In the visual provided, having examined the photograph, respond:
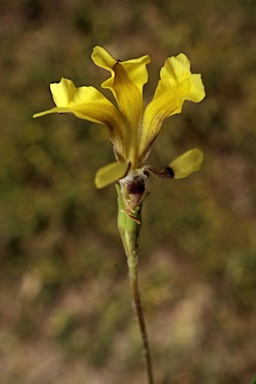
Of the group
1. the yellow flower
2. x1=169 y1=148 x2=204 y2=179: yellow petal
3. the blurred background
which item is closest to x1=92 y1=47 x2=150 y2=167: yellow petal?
the yellow flower

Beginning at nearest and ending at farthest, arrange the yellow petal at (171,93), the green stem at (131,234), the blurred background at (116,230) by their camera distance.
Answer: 1. the yellow petal at (171,93)
2. the green stem at (131,234)
3. the blurred background at (116,230)

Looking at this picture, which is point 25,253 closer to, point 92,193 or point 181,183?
point 92,193

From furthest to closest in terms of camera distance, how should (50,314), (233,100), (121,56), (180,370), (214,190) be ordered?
(121,56)
(233,100)
(214,190)
(50,314)
(180,370)

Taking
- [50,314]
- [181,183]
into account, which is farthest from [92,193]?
[50,314]

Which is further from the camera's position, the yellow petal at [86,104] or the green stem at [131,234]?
the green stem at [131,234]

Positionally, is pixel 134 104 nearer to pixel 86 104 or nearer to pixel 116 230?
pixel 86 104

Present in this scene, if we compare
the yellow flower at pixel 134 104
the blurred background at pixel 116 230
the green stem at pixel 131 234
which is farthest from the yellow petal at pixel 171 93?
the blurred background at pixel 116 230

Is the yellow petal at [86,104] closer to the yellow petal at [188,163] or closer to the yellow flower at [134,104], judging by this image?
the yellow flower at [134,104]

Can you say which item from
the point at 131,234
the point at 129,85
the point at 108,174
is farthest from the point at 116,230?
the point at 108,174
